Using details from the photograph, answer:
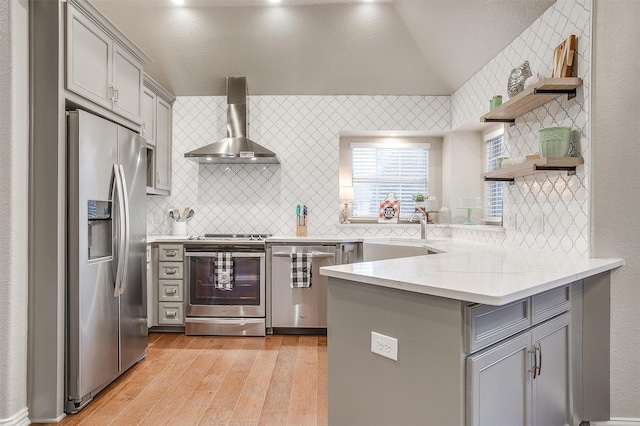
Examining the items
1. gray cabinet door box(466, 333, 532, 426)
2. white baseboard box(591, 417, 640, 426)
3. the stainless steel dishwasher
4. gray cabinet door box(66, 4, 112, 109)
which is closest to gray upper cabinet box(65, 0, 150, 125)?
gray cabinet door box(66, 4, 112, 109)

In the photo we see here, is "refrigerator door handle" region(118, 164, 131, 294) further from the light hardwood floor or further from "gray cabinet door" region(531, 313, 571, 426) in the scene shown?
"gray cabinet door" region(531, 313, 571, 426)

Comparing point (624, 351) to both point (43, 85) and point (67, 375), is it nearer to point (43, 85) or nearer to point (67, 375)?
point (67, 375)

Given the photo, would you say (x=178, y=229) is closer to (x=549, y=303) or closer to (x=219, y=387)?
(x=219, y=387)

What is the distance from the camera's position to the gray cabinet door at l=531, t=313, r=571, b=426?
1.56 meters

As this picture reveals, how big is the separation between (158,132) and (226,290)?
1916 mm

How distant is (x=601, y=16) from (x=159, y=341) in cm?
418

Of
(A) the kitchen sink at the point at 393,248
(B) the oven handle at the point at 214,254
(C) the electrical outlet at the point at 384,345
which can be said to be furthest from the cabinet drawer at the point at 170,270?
(C) the electrical outlet at the point at 384,345

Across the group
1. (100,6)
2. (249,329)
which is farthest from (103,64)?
(249,329)

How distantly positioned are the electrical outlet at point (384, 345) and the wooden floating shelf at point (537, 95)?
1767mm

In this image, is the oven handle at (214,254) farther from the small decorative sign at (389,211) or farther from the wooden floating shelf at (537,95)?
the wooden floating shelf at (537,95)

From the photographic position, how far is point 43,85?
2090 mm

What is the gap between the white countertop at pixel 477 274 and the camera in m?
1.23

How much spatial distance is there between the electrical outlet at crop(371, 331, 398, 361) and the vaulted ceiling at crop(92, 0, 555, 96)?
2712 millimetres

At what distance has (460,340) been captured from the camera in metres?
1.21
